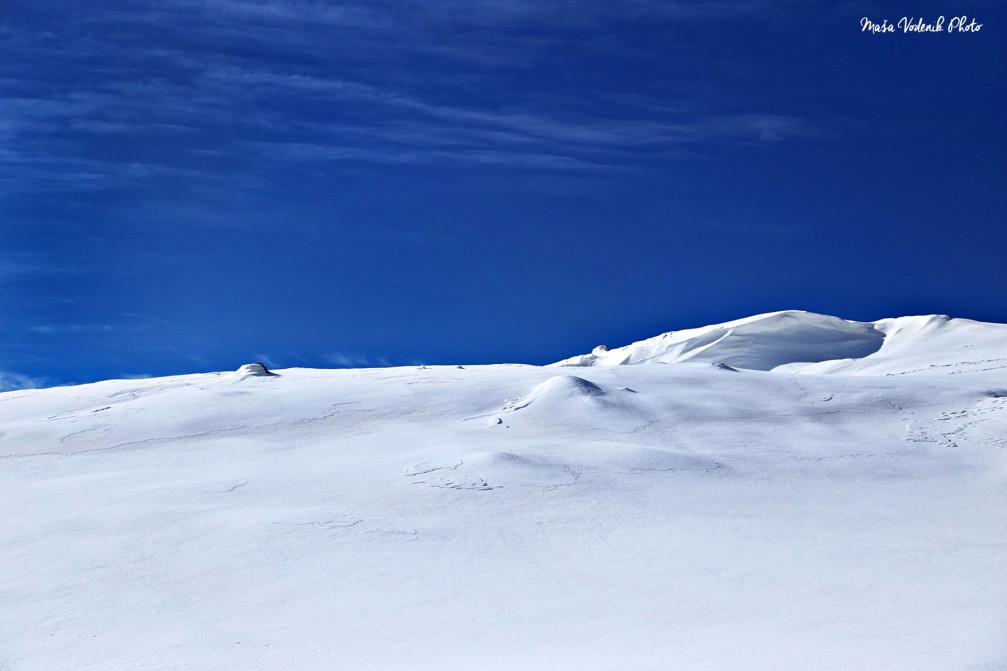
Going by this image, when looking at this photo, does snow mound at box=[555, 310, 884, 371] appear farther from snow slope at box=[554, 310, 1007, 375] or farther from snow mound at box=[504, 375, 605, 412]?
snow mound at box=[504, 375, 605, 412]

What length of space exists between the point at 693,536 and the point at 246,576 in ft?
16.0

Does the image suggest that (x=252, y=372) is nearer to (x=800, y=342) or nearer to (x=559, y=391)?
(x=559, y=391)

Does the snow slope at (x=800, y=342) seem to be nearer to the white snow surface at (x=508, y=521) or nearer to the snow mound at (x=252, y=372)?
the white snow surface at (x=508, y=521)

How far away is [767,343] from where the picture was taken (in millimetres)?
28516

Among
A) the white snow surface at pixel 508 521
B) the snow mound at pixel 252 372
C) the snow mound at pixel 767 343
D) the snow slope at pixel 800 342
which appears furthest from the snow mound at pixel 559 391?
the snow mound at pixel 767 343

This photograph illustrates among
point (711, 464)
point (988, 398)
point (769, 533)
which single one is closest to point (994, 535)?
point (769, 533)

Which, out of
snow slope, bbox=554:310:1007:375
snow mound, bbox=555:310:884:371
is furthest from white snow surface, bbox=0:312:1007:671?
snow mound, bbox=555:310:884:371

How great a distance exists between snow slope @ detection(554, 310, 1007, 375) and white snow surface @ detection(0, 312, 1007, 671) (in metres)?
6.65

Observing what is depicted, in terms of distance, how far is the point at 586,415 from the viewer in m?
15.2

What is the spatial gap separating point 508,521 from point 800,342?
65.3 feet

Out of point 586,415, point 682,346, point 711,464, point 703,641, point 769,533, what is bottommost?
point 703,641

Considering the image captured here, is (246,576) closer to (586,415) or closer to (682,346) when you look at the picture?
(586,415)

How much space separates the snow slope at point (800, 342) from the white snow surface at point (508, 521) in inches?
262

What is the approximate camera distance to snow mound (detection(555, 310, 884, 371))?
28031 mm
